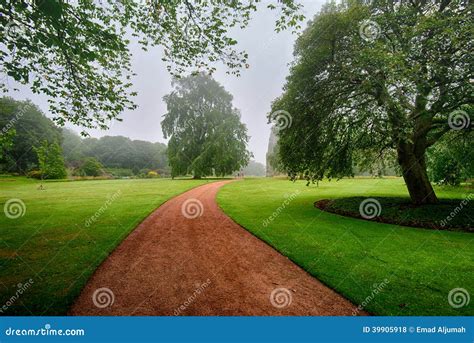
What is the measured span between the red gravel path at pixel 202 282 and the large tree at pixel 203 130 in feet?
103

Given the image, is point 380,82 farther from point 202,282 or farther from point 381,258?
point 202,282

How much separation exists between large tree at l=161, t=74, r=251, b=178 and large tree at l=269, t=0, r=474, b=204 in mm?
26131

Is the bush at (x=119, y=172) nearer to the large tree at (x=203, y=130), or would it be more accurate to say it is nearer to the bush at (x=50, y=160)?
the bush at (x=50, y=160)

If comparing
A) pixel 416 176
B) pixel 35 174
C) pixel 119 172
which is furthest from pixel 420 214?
pixel 35 174

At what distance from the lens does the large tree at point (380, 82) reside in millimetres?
8125

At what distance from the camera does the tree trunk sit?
12.0 m

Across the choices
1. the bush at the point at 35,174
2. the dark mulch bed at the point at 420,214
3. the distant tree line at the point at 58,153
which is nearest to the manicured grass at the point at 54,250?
the dark mulch bed at the point at 420,214

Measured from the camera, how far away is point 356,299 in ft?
14.1

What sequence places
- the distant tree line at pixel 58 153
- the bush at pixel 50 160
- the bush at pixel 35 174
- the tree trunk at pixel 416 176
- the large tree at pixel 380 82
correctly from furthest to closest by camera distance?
the bush at pixel 35 174
the distant tree line at pixel 58 153
the bush at pixel 50 160
the tree trunk at pixel 416 176
the large tree at pixel 380 82

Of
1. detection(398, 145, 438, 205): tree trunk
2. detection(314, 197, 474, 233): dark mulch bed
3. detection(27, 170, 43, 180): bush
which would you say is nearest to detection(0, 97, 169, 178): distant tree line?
detection(27, 170, 43, 180): bush

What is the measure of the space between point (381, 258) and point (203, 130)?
39242 mm

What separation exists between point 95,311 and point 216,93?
4589cm

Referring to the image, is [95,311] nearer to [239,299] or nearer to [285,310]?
[239,299]

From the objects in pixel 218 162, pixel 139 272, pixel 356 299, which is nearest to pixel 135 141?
pixel 218 162
